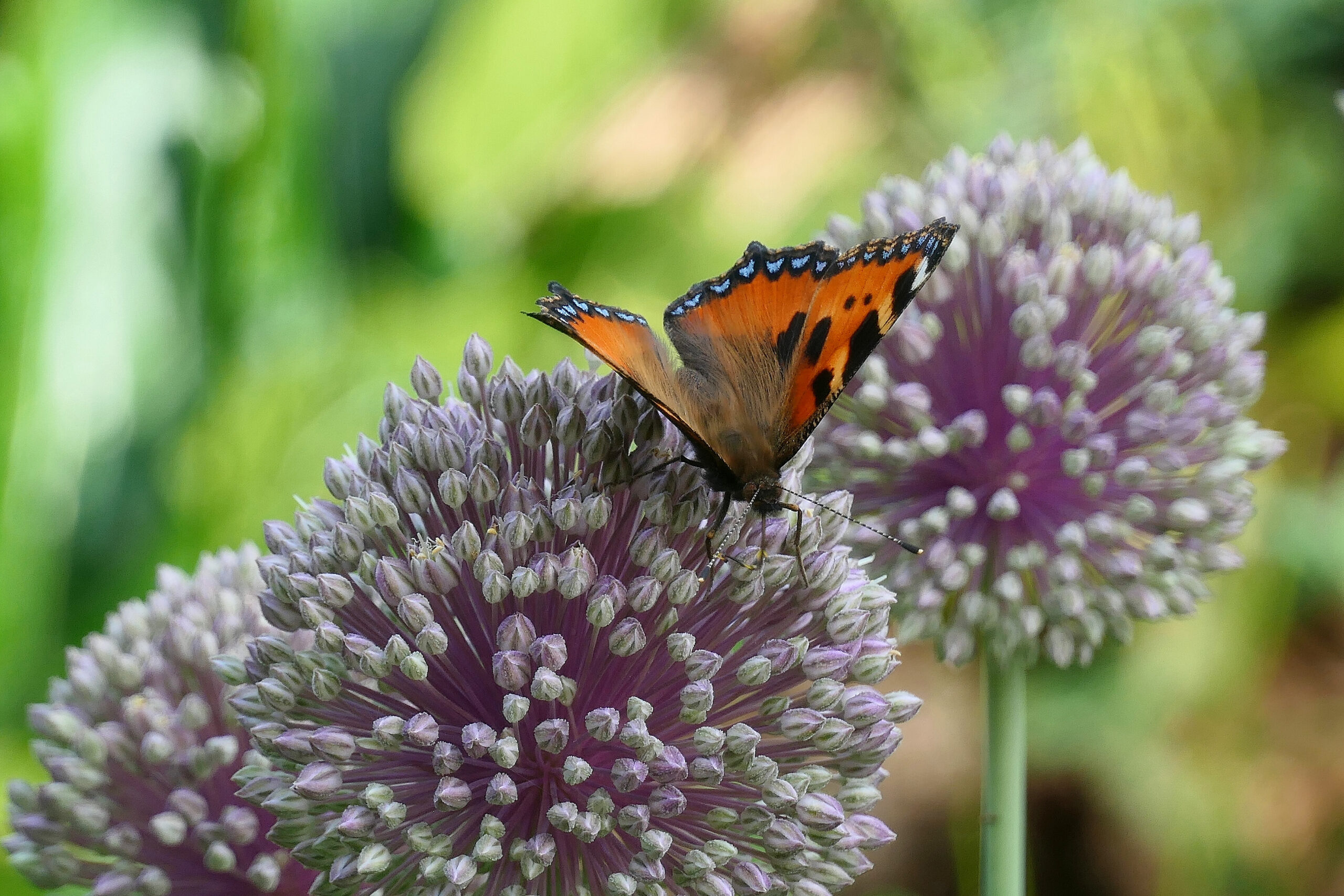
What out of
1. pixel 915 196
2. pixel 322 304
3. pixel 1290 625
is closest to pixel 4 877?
pixel 322 304

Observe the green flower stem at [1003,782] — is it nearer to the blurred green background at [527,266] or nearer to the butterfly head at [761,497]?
the butterfly head at [761,497]

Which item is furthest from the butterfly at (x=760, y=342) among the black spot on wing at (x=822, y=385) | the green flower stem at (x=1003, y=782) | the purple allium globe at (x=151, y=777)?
the purple allium globe at (x=151, y=777)

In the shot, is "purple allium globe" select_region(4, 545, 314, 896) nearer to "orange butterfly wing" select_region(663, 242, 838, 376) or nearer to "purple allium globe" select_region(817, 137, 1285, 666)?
"orange butterfly wing" select_region(663, 242, 838, 376)

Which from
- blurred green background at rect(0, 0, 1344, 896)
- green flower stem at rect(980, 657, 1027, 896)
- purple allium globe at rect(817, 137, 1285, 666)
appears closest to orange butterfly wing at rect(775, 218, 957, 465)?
purple allium globe at rect(817, 137, 1285, 666)

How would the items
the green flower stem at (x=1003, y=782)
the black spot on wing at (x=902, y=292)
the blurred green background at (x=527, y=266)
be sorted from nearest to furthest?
the black spot on wing at (x=902, y=292)
the green flower stem at (x=1003, y=782)
the blurred green background at (x=527, y=266)

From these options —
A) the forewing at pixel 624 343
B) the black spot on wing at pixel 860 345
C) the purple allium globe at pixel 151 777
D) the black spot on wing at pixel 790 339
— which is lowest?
the purple allium globe at pixel 151 777

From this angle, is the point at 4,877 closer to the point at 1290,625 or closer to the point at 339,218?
the point at 339,218
